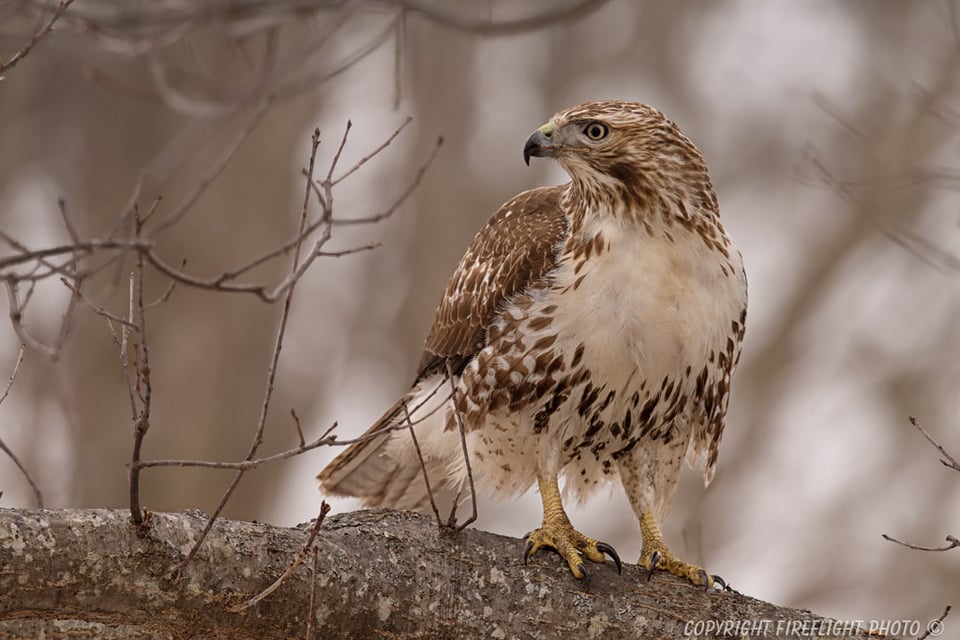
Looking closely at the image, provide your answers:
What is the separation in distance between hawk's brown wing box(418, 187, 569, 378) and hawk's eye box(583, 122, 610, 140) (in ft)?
1.05

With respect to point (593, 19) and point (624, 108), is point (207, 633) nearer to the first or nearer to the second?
point (624, 108)

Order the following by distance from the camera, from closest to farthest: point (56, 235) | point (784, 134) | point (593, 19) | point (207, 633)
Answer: point (207, 633) → point (56, 235) → point (784, 134) → point (593, 19)

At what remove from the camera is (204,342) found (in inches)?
374

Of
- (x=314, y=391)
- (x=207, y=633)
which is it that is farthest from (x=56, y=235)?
(x=207, y=633)

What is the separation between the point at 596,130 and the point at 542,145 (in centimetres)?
20

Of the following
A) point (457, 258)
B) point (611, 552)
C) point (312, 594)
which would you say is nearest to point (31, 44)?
point (312, 594)

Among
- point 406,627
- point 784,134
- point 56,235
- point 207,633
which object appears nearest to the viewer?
point 207,633

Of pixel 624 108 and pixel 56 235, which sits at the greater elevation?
pixel 56 235

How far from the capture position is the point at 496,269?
15.7 feet

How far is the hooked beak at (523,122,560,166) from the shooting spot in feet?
15.1

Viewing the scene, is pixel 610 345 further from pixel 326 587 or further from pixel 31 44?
pixel 31 44

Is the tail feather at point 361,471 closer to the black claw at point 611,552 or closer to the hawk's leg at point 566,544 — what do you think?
the hawk's leg at point 566,544

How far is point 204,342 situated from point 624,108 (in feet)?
18.1

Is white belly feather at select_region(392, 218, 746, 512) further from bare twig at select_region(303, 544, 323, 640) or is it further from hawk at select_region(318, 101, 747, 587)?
bare twig at select_region(303, 544, 323, 640)
